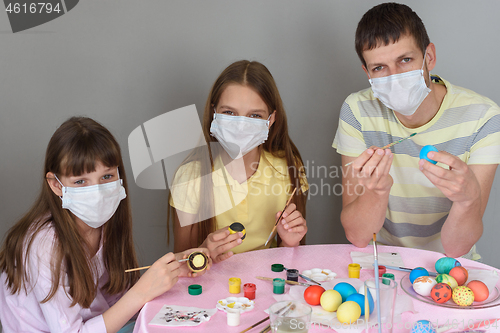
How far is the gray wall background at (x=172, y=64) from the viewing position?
2.45 m

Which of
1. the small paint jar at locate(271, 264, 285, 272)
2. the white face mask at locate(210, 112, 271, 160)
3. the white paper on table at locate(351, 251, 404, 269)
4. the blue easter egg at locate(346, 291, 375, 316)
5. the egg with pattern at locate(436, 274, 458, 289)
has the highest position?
the white face mask at locate(210, 112, 271, 160)

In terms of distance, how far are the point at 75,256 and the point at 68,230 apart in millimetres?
111

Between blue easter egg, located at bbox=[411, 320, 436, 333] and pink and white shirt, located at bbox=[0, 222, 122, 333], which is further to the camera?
pink and white shirt, located at bbox=[0, 222, 122, 333]

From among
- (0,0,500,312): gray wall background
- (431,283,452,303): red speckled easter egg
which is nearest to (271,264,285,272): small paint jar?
(431,283,452,303): red speckled easter egg

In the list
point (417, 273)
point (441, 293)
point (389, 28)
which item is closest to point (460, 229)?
point (417, 273)

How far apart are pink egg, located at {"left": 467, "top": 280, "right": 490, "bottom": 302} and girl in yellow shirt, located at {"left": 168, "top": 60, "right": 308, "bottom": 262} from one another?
752mm

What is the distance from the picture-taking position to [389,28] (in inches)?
76.4

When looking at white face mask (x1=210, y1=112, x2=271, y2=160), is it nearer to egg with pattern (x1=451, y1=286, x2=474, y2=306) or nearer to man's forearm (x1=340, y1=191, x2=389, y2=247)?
man's forearm (x1=340, y1=191, x2=389, y2=247)

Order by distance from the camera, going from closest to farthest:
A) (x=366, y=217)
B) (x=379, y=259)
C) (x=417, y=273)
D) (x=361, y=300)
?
(x=361, y=300) → (x=417, y=273) → (x=379, y=259) → (x=366, y=217)

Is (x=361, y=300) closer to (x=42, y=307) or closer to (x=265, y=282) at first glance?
(x=265, y=282)

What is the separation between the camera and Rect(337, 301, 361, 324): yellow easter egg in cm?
120

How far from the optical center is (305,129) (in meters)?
2.76

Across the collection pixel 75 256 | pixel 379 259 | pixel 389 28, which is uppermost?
pixel 389 28

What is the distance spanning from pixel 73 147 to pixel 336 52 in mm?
1747
